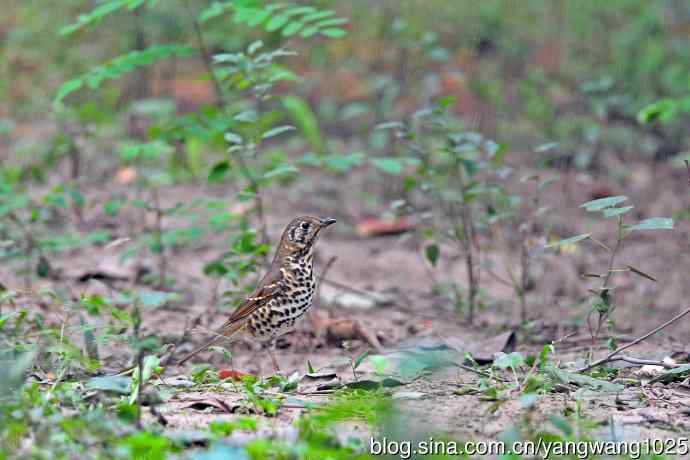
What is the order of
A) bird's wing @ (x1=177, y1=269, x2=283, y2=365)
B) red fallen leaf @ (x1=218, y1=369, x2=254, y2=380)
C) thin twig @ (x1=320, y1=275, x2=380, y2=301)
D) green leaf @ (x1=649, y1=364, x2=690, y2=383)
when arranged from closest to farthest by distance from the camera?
green leaf @ (x1=649, y1=364, x2=690, y2=383) → red fallen leaf @ (x1=218, y1=369, x2=254, y2=380) → bird's wing @ (x1=177, y1=269, x2=283, y2=365) → thin twig @ (x1=320, y1=275, x2=380, y2=301)

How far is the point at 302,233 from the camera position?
5.74 metres

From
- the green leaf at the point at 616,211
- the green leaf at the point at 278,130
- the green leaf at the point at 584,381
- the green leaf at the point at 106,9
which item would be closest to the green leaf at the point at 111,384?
the green leaf at the point at 584,381

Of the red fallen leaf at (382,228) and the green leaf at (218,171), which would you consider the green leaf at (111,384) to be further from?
the red fallen leaf at (382,228)

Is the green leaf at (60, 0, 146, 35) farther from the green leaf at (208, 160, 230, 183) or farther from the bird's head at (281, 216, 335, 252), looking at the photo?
the bird's head at (281, 216, 335, 252)

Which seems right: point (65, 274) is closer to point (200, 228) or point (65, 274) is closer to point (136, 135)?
point (200, 228)

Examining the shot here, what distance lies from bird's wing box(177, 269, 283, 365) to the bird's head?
19 cm

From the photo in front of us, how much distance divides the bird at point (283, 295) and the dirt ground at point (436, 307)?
267mm

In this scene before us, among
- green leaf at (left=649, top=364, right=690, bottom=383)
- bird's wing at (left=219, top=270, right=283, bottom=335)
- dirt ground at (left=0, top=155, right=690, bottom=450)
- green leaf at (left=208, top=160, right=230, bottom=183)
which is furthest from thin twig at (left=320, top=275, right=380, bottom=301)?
green leaf at (left=649, top=364, right=690, bottom=383)

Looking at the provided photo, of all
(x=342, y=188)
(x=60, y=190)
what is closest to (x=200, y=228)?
(x=60, y=190)

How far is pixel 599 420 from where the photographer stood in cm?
408

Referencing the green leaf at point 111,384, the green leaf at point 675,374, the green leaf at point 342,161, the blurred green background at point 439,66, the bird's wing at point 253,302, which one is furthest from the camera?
the blurred green background at point 439,66

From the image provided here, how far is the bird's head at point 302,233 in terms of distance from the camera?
573cm

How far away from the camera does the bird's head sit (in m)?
5.73

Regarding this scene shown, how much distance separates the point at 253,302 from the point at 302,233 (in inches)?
18.9
